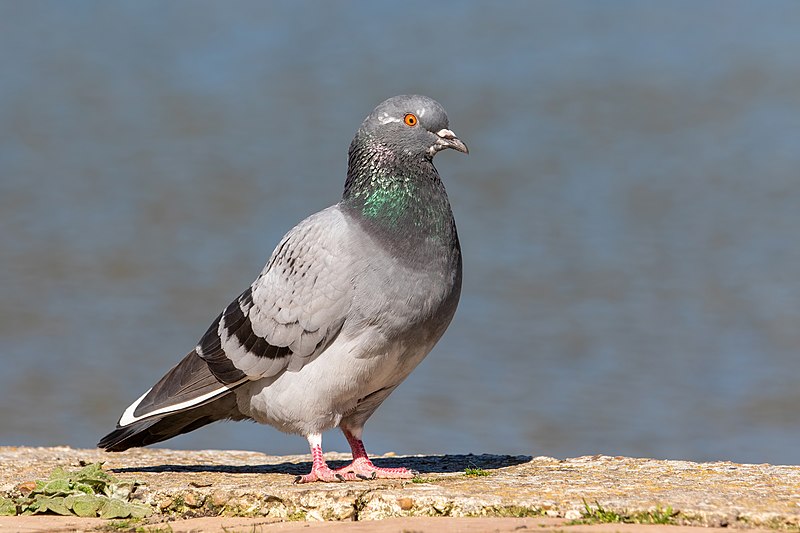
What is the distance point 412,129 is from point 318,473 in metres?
2.15

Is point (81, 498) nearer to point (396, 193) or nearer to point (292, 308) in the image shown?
point (292, 308)

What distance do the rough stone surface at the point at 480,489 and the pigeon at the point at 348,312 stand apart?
1.38 feet

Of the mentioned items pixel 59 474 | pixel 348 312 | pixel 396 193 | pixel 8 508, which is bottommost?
pixel 8 508

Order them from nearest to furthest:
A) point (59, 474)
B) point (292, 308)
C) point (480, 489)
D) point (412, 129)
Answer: point (480, 489)
point (59, 474)
point (292, 308)
point (412, 129)

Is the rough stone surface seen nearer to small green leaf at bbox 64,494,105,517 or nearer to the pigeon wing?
small green leaf at bbox 64,494,105,517

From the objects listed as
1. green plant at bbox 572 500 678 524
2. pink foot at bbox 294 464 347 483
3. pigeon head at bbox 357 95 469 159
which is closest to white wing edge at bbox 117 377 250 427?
pink foot at bbox 294 464 347 483

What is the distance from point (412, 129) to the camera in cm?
700

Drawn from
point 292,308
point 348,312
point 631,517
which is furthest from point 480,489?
point 292,308

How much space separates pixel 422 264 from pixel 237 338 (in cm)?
131

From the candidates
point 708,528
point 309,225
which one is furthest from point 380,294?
point 708,528

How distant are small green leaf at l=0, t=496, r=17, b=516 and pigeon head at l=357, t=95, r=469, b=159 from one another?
2.96 meters

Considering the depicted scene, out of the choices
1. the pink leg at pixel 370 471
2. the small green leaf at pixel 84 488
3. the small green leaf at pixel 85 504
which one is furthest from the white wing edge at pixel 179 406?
the small green leaf at pixel 85 504

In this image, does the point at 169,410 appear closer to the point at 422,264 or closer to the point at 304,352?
the point at 304,352

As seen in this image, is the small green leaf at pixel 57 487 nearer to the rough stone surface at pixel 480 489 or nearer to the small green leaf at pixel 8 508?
the small green leaf at pixel 8 508
